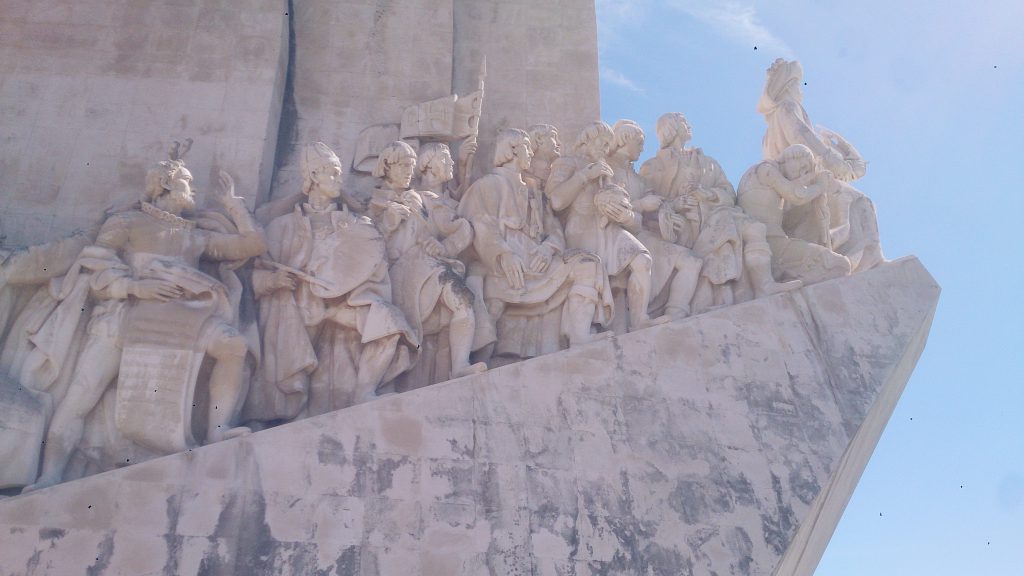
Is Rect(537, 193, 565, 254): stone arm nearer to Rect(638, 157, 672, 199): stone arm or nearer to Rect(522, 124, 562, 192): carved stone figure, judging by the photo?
Rect(522, 124, 562, 192): carved stone figure

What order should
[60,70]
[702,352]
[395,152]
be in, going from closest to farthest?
[702,352]
[395,152]
[60,70]

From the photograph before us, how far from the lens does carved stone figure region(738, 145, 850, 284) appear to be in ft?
31.7

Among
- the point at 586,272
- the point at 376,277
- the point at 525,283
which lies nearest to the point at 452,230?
the point at 525,283

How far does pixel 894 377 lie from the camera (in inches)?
360

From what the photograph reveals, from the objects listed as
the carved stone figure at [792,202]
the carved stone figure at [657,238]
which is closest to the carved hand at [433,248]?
the carved stone figure at [657,238]

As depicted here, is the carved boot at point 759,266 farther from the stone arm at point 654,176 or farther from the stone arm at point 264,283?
the stone arm at point 264,283

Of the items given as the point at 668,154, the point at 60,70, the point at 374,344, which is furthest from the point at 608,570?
the point at 60,70

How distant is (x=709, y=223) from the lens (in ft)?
31.7

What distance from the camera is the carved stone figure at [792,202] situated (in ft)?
31.7

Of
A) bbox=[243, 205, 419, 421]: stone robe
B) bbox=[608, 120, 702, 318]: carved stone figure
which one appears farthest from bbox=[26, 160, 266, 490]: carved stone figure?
Answer: bbox=[608, 120, 702, 318]: carved stone figure

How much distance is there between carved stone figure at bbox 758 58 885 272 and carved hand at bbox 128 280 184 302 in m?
5.21

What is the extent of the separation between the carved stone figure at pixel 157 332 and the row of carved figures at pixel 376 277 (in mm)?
14

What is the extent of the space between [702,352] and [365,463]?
2635mm

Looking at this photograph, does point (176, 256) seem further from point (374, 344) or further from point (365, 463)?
point (365, 463)
